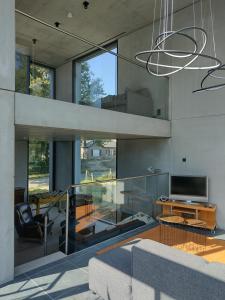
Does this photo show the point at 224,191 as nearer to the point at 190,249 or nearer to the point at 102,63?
the point at 190,249

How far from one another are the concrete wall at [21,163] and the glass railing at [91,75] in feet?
7.81

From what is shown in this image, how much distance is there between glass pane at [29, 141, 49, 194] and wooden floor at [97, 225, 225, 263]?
18.4 feet

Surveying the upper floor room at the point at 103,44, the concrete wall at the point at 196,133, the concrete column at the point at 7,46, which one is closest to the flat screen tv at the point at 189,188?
the concrete wall at the point at 196,133

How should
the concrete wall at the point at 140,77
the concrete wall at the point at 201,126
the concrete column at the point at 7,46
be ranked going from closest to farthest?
the concrete column at the point at 7,46
the concrete wall at the point at 201,126
the concrete wall at the point at 140,77

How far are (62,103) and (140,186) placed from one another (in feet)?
10.2

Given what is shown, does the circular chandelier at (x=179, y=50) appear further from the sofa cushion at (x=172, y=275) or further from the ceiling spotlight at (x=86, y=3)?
the sofa cushion at (x=172, y=275)

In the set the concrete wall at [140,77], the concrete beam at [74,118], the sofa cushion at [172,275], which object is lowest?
the sofa cushion at [172,275]

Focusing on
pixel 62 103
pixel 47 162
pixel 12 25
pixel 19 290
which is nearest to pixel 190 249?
pixel 19 290

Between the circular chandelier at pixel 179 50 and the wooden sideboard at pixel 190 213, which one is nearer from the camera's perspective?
the circular chandelier at pixel 179 50

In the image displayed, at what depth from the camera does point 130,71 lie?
726 centimetres

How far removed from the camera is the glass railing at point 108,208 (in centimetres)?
435

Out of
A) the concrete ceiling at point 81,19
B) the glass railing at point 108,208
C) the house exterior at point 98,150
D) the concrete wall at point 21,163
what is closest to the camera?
the glass railing at point 108,208

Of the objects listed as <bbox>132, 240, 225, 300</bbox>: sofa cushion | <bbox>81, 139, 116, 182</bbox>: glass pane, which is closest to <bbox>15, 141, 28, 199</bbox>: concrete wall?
<bbox>81, 139, 116, 182</bbox>: glass pane

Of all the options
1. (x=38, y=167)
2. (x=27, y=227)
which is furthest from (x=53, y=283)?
(x=38, y=167)
